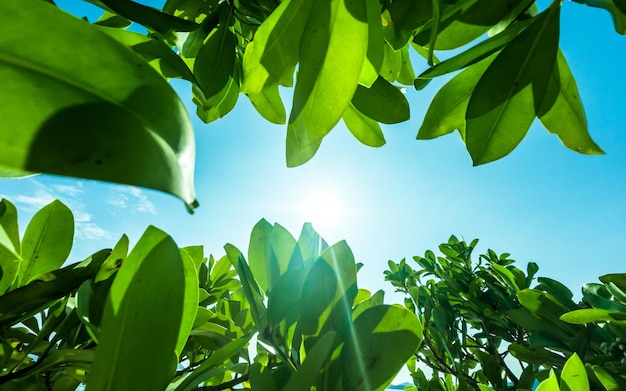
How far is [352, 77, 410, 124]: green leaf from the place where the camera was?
2.06 feet

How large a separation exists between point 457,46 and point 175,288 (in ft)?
1.97

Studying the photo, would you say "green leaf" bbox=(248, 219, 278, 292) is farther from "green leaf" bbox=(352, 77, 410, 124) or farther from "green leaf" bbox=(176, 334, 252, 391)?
"green leaf" bbox=(352, 77, 410, 124)

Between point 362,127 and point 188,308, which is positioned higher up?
point 362,127

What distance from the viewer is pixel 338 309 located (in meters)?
0.44

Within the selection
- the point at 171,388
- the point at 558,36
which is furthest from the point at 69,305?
the point at 558,36

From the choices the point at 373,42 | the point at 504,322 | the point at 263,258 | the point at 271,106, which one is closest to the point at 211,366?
the point at 263,258

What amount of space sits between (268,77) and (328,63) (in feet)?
0.34

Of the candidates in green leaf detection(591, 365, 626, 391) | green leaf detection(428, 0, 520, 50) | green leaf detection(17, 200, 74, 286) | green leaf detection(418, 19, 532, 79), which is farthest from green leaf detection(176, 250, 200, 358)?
green leaf detection(591, 365, 626, 391)

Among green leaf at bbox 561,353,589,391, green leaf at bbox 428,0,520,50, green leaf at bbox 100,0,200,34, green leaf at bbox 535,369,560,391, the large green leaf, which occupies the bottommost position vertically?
green leaf at bbox 535,369,560,391

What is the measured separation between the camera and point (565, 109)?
59 cm

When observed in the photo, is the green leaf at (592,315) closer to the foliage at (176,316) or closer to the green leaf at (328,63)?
the foliage at (176,316)

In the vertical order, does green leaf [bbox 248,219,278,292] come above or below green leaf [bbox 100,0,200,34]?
Result: below

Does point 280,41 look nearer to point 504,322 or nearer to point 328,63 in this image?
point 328,63

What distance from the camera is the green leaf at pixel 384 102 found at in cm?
63
